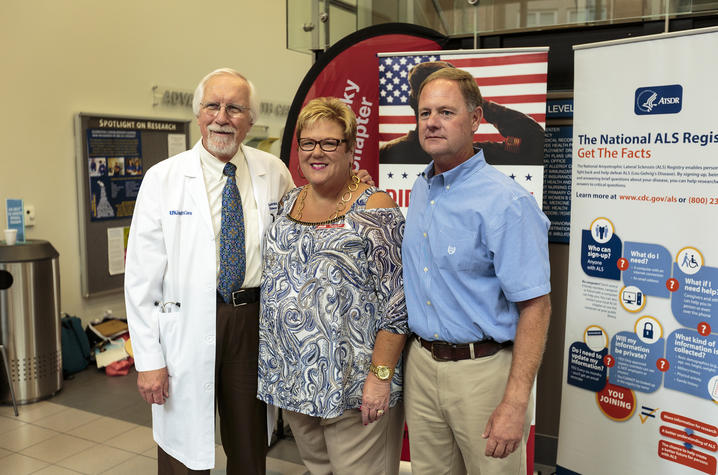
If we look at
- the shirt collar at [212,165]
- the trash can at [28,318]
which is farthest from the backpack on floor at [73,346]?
the shirt collar at [212,165]

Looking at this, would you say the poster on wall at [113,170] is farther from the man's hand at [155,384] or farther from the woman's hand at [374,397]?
the woman's hand at [374,397]

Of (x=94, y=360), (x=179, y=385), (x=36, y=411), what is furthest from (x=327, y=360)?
(x=94, y=360)

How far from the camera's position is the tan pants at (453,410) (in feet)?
5.91

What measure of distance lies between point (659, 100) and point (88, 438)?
11.9ft

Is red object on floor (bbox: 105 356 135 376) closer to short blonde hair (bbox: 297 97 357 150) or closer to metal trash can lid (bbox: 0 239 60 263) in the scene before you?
metal trash can lid (bbox: 0 239 60 263)

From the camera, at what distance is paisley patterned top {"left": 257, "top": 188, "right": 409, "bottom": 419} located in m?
1.95

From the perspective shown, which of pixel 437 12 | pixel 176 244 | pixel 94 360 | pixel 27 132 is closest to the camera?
pixel 176 244

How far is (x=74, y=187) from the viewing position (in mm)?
5316

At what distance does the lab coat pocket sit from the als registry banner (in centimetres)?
176

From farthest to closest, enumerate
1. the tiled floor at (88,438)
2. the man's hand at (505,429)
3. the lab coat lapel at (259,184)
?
the tiled floor at (88,438) < the lab coat lapel at (259,184) < the man's hand at (505,429)

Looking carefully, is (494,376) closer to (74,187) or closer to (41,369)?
(41,369)

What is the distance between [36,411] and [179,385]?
2596 mm

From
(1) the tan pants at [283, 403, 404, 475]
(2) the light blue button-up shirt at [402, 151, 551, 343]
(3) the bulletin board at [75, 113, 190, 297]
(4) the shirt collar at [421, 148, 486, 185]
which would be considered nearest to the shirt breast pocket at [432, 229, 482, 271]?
(2) the light blue button-up shirt at [402, 151, 551, 343]

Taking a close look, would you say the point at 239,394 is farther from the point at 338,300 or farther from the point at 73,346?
the point at 73,346
